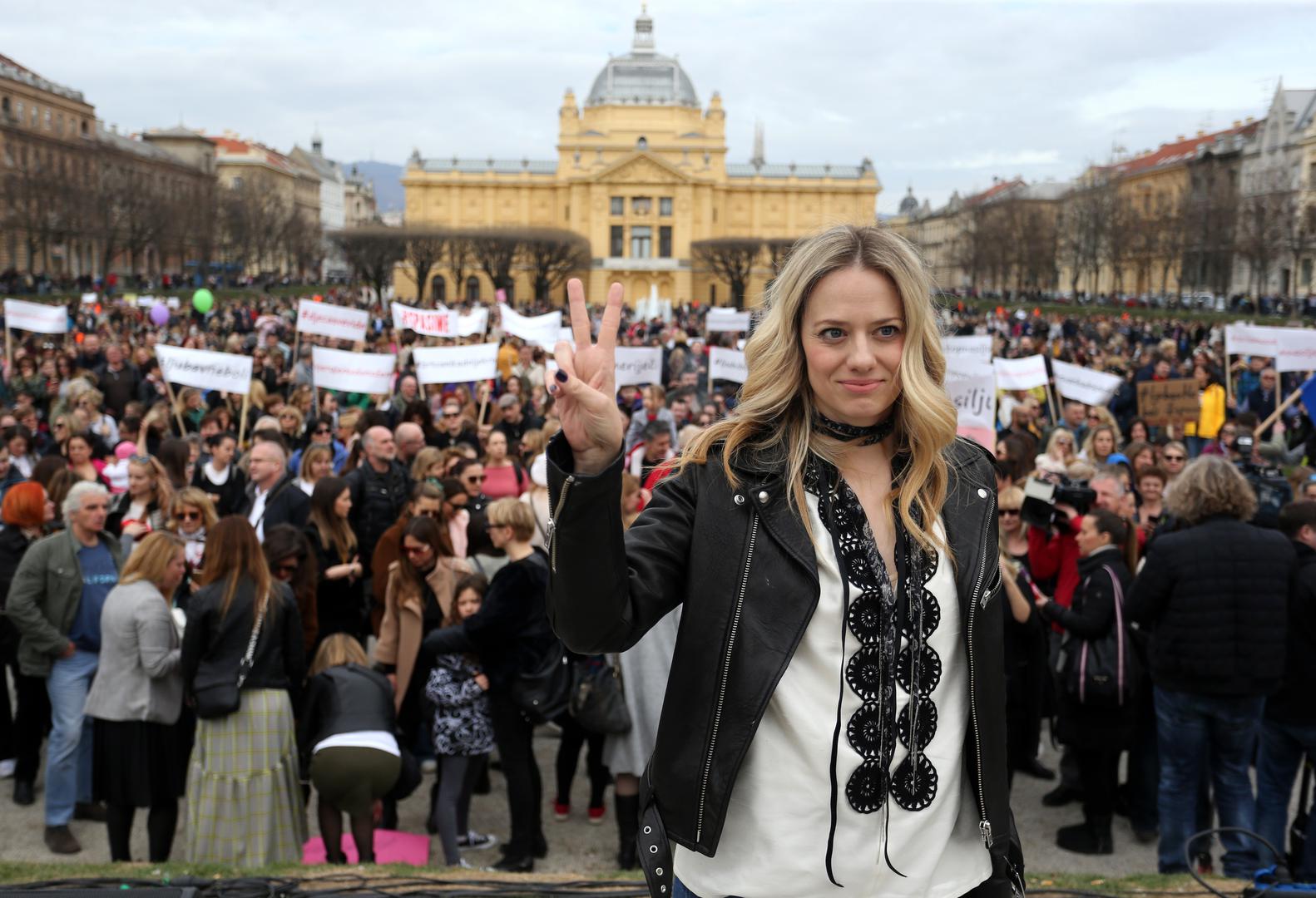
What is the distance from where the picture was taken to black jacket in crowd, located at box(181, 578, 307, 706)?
15.6 ft

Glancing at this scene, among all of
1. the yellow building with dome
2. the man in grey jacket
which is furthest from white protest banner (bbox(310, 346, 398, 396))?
the yellow building with dome

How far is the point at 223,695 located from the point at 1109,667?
3.82 meters

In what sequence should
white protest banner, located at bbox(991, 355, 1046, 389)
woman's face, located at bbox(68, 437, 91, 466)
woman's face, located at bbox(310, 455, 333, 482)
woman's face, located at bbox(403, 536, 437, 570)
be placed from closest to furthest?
woman's face, located at bbox(403, 536, 437, 570) < woman's face, located at bbox(310, 455, 333, 482) < woman's face, located at bbox(68, 437, 91, 466) < white protest banner, located at bbox(991, 355, 1046, 389)

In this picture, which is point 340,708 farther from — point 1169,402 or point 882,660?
point 1169,402

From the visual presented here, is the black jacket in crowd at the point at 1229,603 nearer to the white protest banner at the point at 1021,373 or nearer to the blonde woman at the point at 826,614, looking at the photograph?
the blonde woman at the point at 826,614

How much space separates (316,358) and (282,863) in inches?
306

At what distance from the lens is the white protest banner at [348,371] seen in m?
11.7

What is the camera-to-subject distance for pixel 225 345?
21141mm

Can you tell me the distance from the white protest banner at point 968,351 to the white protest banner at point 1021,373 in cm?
170

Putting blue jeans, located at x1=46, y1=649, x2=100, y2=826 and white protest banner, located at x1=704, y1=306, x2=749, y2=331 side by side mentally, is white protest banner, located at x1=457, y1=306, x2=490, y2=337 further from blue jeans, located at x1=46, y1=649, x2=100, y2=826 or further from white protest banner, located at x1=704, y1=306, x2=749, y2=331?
blue jeans, located at x1=46, y1=649, x2=100, y2=826

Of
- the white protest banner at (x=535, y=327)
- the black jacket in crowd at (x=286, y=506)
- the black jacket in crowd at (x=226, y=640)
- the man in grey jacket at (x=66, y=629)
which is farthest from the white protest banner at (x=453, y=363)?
the black jacket in crowd at (x=226, y=640)

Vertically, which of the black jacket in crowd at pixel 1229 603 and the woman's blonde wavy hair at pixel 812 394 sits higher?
the woman's blonde wavy hair at pixel 812 394

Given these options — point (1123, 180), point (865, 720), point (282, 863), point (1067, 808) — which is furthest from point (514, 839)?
point (1123, 180)

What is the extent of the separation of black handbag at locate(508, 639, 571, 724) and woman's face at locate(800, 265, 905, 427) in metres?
3.55
